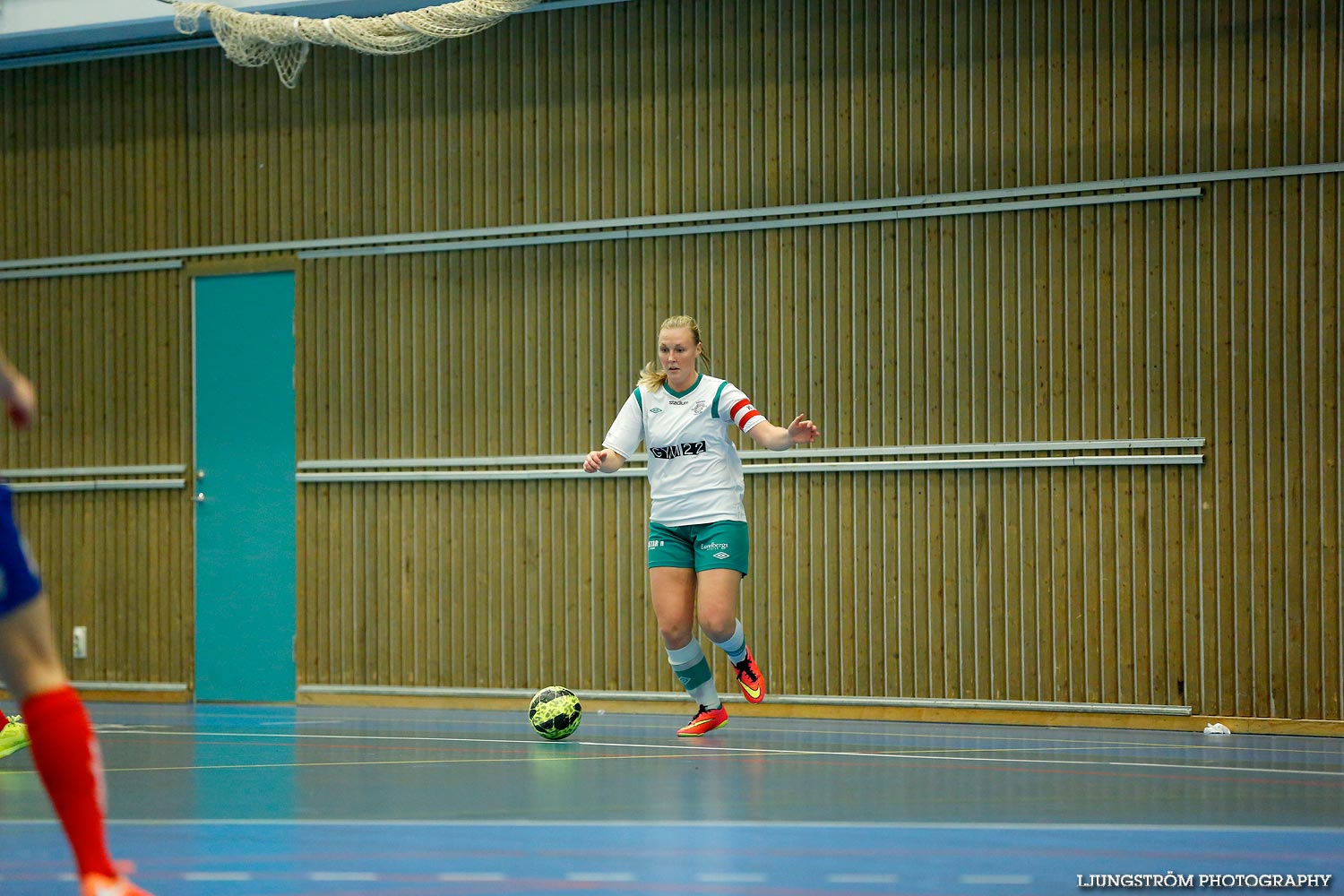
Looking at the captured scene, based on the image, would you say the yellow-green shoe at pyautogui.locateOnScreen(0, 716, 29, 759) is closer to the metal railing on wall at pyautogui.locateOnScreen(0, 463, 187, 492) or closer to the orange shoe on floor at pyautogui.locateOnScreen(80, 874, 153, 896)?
the orange shoe on floor at pyautogui.locateOnScreen(80, 874, 153, 896)

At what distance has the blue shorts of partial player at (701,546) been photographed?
7.37 metres

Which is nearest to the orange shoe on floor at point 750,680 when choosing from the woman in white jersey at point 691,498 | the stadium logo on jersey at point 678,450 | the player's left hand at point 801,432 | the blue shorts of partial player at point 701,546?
the woman in white jersey at point 691,498

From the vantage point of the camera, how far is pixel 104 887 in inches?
117

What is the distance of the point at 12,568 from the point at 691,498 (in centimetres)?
466

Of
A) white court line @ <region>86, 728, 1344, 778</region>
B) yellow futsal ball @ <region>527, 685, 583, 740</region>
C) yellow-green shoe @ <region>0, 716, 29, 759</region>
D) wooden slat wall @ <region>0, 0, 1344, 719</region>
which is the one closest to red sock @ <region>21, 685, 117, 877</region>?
white court line @ <region>86, 728, 1344, 778</region>

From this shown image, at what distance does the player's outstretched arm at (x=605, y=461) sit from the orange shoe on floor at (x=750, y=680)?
47.1 inches

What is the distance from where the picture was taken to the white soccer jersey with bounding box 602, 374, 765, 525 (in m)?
7.46

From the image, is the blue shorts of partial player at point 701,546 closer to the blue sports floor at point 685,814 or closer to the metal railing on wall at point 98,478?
the blue sports floor at point 685,814

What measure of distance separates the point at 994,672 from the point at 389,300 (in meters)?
5.08

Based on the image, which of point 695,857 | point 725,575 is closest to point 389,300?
point 725,575

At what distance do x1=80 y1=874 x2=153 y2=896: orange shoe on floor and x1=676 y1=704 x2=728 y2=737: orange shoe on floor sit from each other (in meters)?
4.90

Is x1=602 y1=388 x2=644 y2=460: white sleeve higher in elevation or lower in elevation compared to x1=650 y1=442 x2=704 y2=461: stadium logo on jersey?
higher

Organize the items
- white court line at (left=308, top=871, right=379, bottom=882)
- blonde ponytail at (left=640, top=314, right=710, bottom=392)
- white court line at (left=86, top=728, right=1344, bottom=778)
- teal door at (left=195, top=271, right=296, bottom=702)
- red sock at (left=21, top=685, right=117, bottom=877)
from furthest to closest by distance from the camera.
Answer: teal door at (left=195, top=271, right=296, bottom=702) < blonde ponytail at (left=640, top=314, right=710, bottom=392) < white court line at (left=86, top=728, right=1344, bottom=778) < white court line at (left=308, top=871, right=379, bottom=882) < red sock at (left=21, top=685, right=117, bottom=877)

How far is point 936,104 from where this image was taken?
9781mm
